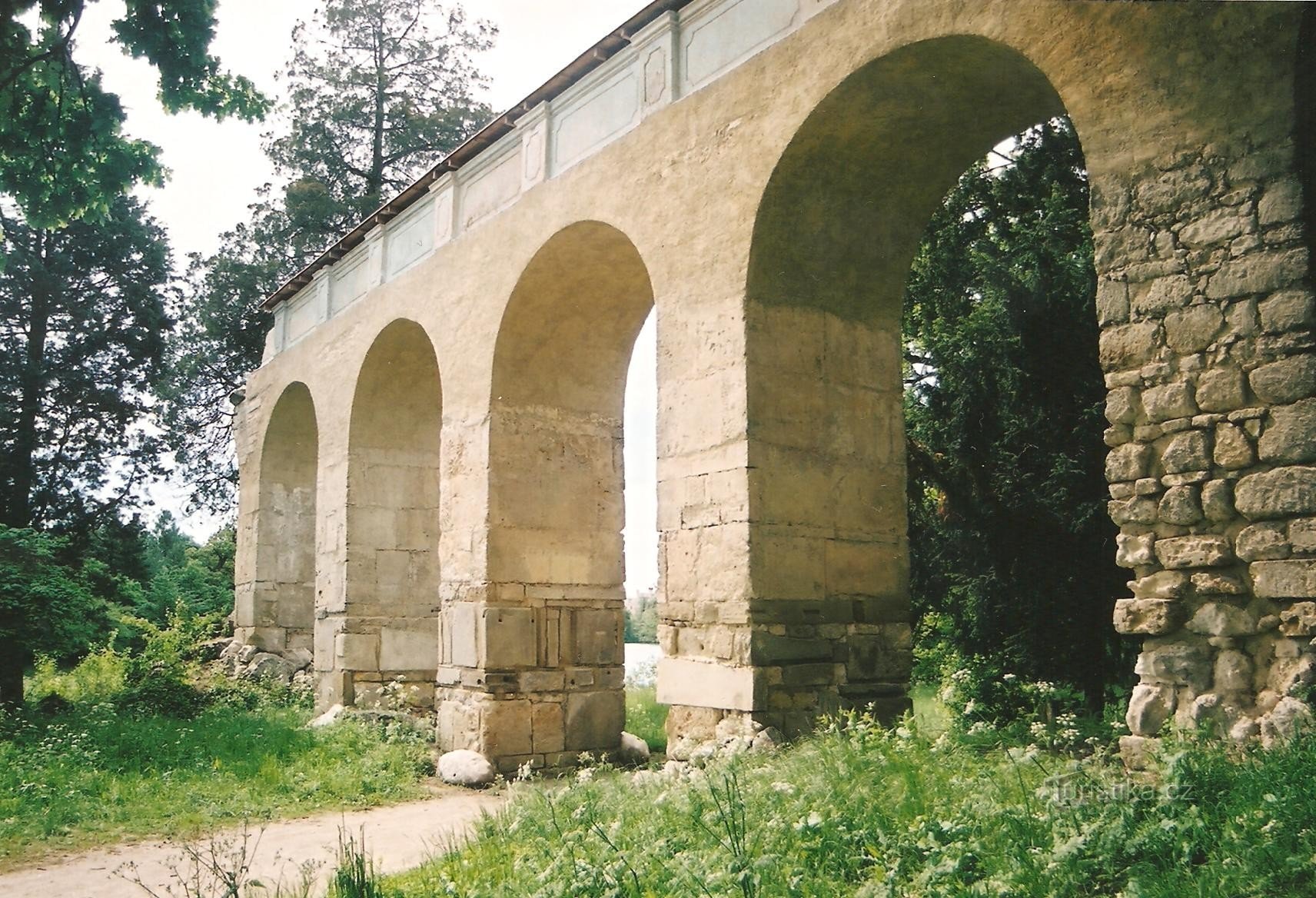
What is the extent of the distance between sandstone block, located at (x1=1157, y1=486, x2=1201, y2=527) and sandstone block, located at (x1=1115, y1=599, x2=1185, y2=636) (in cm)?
34

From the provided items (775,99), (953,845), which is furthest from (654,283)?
(953,845)

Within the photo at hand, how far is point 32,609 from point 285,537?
4.29 m

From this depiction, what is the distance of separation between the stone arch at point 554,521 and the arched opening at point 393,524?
7.82 feet

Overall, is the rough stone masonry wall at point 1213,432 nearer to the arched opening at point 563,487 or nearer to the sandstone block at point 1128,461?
the sandstone block at point 1128,461

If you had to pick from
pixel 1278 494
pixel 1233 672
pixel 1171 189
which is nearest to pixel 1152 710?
pixel 1233 672

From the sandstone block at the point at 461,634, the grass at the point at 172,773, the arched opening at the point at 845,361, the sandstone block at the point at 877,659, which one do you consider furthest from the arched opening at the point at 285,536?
the sandstone block at the point at 877,659

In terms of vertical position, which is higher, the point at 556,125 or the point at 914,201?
the point at 556,125

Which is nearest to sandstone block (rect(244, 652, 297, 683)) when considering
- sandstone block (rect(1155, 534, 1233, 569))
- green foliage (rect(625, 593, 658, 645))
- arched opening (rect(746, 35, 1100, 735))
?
arched opening (rect(746, 35, 1100, 735))

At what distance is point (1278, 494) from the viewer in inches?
168

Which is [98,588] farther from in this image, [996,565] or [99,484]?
[996,565]

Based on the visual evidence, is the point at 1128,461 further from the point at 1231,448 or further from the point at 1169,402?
the point at 1231,448

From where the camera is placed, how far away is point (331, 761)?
9.07 m

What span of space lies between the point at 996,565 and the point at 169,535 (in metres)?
32.6

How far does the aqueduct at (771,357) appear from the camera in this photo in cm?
445
